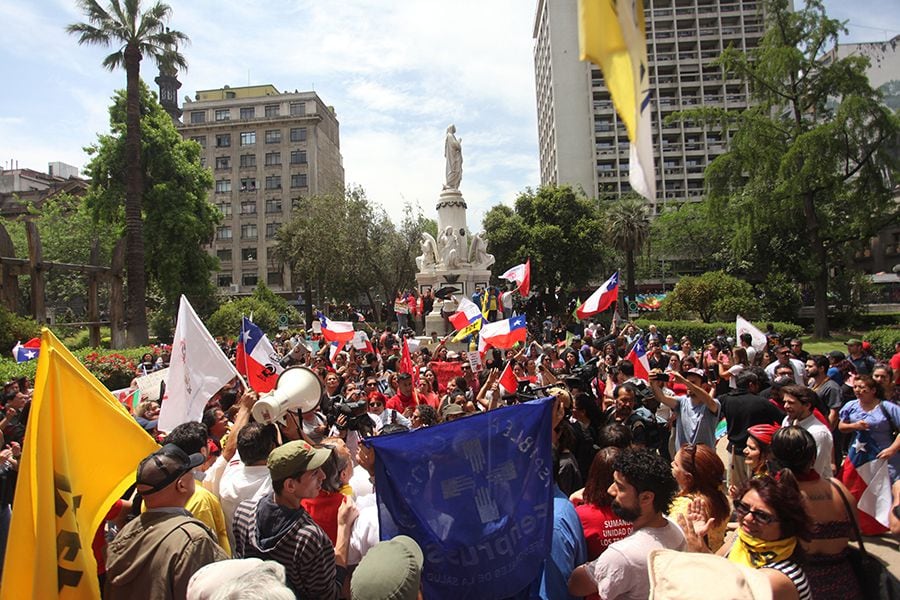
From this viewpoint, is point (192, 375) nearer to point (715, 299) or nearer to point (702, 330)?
point (702, 330)

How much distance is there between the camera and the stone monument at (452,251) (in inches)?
1013

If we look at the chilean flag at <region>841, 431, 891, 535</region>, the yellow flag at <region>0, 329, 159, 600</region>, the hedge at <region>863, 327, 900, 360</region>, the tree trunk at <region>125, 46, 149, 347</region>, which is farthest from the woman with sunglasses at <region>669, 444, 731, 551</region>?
the tree trunk at <region>125, 46, 149, 347</region>

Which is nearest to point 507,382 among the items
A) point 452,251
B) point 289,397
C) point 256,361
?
point 256,361

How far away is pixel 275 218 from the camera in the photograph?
68750 millimetres

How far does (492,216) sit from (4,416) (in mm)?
44304

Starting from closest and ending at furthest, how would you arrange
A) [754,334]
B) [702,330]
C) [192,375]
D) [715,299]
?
1. [192,375]
2. [754,334]
3. [702,330]
4. [715,299]

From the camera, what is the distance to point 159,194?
1230 inches

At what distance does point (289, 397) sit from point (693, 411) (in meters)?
3.99

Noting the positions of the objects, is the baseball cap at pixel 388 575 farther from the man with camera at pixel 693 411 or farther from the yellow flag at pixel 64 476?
the man with camera at pixel 693 411

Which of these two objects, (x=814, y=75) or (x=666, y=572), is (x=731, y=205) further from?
(x=666, y=572)

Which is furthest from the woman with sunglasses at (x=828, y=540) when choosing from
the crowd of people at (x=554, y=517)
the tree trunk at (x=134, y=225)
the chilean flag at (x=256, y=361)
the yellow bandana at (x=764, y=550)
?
the tree trunk at (x=134, y=225)

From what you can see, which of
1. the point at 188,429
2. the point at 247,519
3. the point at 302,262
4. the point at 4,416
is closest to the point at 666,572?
the point at 247,519

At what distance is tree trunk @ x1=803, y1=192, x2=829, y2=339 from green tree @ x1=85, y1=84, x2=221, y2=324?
28.9 metres

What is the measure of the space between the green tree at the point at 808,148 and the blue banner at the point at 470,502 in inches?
977
